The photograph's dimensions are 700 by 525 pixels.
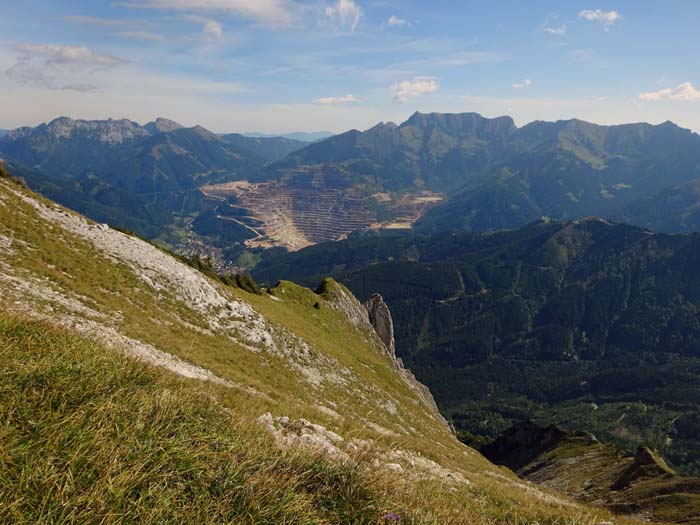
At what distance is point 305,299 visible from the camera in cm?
7550

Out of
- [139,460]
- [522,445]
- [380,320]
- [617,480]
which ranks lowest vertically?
[522,445]

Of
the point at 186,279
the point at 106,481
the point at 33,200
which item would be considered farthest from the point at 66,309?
the point at 106,481

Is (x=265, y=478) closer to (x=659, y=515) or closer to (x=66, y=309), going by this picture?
(x=66, y=309)

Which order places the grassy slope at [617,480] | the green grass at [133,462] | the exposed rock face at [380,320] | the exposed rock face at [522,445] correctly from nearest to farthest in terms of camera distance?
the green grass at [133,462] → the grassy slope at [617,480] → the exposed rock face at [522,445] → the exposed rock face at [380,320]

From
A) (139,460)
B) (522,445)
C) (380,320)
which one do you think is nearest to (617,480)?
(380,320)

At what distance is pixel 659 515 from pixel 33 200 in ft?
209

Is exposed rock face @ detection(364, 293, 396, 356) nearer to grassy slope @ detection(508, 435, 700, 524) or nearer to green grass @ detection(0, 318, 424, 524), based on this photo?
grassy slope @ detection(508, 435, 700, 524)

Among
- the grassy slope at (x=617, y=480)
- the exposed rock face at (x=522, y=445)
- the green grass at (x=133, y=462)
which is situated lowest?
the exposed rock face at (x=522, y=445)

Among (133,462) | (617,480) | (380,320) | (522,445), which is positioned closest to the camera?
(133,462)

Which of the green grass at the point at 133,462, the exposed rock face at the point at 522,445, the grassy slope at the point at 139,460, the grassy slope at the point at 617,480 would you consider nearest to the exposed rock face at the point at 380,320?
the exposed rock face at the point at 522,445

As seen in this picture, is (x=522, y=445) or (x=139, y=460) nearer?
(x=139, y=460)

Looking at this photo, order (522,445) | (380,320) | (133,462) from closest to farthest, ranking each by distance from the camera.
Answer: (133,462), (380,320), (522,445)

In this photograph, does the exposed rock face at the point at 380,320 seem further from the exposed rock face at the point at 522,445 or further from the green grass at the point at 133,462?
the green grass at the point at 133,462

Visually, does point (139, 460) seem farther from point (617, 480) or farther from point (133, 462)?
point (617, 480)
